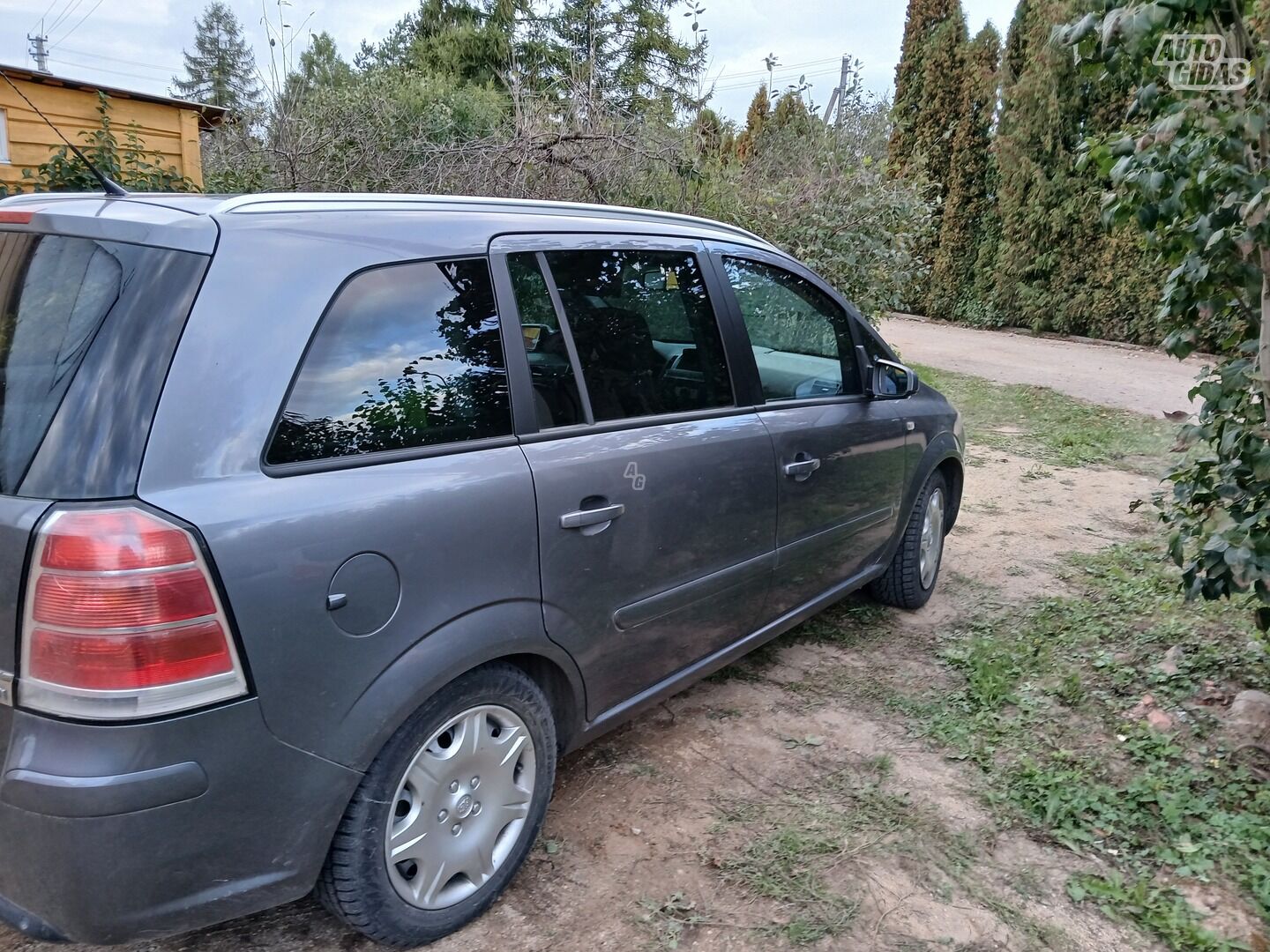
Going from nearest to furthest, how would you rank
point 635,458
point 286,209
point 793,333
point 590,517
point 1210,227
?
point 286,209, point 590,517, point 635,458, point 1210,227, point 793,333

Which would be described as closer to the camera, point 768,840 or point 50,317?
point 50,317

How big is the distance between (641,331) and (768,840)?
1623 millimetres

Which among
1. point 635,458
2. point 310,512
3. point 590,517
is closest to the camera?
point 310,512

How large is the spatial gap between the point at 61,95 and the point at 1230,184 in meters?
A: 6.47

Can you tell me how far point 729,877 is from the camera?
2.48m

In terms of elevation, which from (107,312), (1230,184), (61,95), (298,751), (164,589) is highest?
(61,95)

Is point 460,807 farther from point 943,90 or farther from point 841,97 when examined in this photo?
point 943,90

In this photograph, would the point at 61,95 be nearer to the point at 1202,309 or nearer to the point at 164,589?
the point at 164,589

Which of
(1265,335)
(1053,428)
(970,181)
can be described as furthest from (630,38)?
(1265,335)

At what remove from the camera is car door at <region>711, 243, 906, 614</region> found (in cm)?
326

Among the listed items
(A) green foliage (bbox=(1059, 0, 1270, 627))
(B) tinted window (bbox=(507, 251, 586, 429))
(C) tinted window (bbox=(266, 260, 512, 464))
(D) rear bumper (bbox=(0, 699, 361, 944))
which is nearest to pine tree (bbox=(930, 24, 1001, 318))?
(A) green foliage (bbox=(1059, 0, 1270, 627))

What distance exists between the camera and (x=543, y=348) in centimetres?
244

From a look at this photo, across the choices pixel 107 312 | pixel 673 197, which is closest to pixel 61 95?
pixel 673 197

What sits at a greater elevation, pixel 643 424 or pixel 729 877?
pixel 643 424
